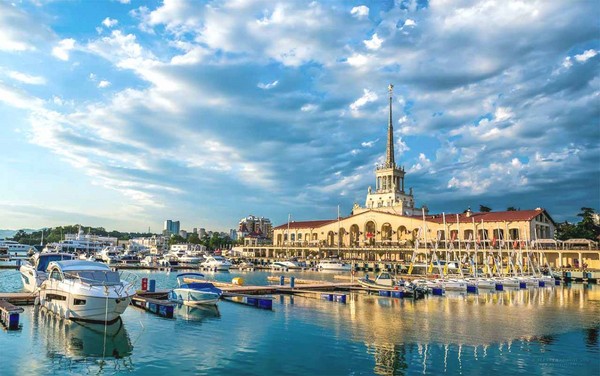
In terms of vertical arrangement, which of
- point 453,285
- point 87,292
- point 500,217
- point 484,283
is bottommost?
point 484,283

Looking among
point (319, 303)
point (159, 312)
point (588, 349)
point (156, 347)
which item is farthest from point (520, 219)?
point (156, 347)

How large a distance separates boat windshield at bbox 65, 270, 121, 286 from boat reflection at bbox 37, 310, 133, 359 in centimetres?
257

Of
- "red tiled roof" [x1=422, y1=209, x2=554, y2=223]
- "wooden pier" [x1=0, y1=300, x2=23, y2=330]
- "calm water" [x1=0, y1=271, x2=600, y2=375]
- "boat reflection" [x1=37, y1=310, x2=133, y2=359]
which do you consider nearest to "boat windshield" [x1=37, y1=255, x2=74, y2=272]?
"calm water" [x1=0, y1=271, x2=600, y2=375]

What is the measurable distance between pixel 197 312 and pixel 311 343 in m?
13.7

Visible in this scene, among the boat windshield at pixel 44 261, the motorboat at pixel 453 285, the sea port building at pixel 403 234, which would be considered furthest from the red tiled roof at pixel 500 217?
the boat windshield at pixel 44 261

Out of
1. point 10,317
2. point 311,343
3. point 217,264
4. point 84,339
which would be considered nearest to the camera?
point 84,339

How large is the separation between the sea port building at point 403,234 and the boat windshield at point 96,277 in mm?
54786

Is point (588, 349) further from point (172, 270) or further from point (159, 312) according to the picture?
point (172, 270)

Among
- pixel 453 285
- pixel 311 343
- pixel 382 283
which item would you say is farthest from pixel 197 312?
pixel 453 285

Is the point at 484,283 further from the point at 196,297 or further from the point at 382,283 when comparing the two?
the point at 196,297

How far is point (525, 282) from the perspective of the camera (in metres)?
71.0

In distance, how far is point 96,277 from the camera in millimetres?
29984

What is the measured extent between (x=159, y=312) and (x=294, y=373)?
59.7ft

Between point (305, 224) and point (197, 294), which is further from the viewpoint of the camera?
point (305, 224)
